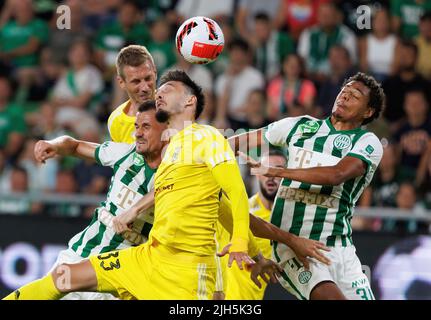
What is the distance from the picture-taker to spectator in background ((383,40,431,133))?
11938mm

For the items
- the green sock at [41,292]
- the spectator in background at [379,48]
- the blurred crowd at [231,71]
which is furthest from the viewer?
the spectator in background at [379,48]

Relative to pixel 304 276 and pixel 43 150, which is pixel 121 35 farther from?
pixel 304 276

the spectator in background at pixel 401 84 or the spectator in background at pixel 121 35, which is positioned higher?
the spectator in background at pixel 121 35

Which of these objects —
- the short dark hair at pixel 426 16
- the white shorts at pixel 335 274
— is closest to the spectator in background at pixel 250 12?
the short dark hair at pixel 426 16

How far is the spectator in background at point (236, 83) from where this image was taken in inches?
495

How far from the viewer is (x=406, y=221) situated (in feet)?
36.1

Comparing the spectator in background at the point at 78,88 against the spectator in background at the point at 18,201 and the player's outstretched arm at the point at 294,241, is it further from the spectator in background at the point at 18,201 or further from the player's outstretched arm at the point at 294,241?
the player's outstretched arm at the point at 294,241

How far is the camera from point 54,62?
13688mm

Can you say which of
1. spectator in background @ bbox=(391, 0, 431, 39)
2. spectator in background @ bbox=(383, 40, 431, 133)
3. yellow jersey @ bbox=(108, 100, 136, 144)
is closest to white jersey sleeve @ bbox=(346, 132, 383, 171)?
yellow jersey @ bbox=(108, 100, 136, 144)

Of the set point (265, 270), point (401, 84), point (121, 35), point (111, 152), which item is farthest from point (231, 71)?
point (265, 270)

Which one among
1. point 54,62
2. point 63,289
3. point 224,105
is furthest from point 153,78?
point 54,62

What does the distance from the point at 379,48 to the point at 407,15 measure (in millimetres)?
711

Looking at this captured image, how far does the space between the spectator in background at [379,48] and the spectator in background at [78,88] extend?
329 cm
